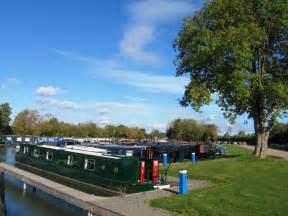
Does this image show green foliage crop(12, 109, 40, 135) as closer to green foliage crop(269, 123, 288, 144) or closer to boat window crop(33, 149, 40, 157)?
green foliage crop(269, 123, 288, 144)

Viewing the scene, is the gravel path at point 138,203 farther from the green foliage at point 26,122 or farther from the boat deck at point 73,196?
the green foliage at point 26,122

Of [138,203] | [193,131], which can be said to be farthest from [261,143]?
[193,131]

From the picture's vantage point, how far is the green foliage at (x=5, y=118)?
103 m

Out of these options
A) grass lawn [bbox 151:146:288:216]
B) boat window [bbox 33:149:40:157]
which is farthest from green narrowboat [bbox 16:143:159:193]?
grass lawn [bbox 151:146:288:216]

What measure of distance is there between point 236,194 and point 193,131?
303ft

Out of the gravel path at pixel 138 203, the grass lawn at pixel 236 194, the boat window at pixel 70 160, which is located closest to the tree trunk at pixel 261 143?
the grass lawn at pixel 236 194

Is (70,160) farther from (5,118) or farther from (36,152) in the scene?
(5,118)

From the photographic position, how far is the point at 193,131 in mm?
105750

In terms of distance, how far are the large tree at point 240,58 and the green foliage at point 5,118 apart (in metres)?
85.6

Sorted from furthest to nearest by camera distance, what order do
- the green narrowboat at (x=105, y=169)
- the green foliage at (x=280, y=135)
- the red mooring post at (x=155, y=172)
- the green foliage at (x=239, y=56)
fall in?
the green foliage at (x=280, y=135), the green foliage at (x=239, y=56), the red mooring post at (x=155, y=172), the green narrowboat at (x=105, y=169)

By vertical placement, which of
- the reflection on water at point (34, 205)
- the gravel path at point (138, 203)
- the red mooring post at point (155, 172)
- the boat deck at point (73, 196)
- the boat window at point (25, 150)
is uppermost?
the boat window at point (25, 150)

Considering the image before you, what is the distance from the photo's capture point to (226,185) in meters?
16.1

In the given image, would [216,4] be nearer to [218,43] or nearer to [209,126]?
[218,43]

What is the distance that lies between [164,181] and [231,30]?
441 inches
